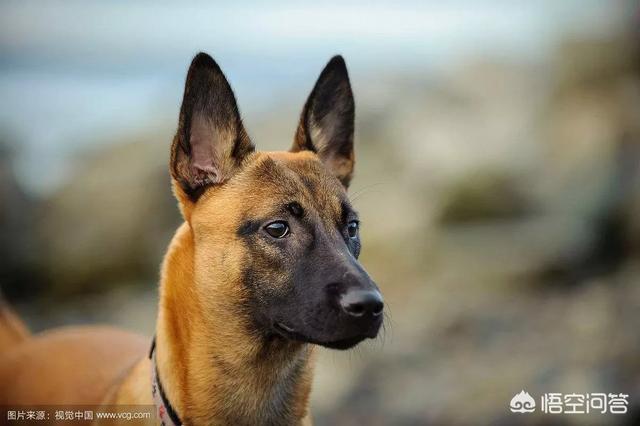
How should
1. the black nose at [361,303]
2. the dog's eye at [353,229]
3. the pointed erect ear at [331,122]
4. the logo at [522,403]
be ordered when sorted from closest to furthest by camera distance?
the black nose at [361,303] → the dog's eye at [353,229] → the pointed erect ear at [331,122] → the logo at [522,403]

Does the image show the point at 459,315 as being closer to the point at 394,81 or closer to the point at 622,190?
the point at 622,190

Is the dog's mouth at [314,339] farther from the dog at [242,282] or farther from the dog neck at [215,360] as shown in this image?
the dog neck at [215,360]

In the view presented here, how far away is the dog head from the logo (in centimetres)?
269

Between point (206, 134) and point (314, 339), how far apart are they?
3.26ft

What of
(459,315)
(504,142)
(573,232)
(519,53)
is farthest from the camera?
(519,53)

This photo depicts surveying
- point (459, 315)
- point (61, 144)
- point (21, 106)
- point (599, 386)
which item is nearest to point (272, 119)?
point (61, 144)

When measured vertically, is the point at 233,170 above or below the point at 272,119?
above

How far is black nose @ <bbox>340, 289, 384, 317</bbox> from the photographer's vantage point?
2.75 meters

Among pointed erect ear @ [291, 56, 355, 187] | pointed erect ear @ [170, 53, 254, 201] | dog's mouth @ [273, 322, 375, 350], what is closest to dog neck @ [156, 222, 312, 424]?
dog's mouth @ [273, 322, 375, 350]

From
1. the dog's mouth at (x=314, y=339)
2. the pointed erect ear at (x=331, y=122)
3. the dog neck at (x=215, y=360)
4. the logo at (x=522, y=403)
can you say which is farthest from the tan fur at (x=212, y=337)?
the logo at (x=522, y=403)

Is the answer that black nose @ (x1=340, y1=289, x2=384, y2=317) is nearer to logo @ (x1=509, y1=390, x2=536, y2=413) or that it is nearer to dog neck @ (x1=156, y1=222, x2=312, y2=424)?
dog neck @ (x1=156, y1=222, x2=312, y2=424)

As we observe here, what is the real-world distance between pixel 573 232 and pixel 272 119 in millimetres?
3877

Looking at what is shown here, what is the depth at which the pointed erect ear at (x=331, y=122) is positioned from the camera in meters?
3.53

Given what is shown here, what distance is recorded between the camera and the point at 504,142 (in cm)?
883
